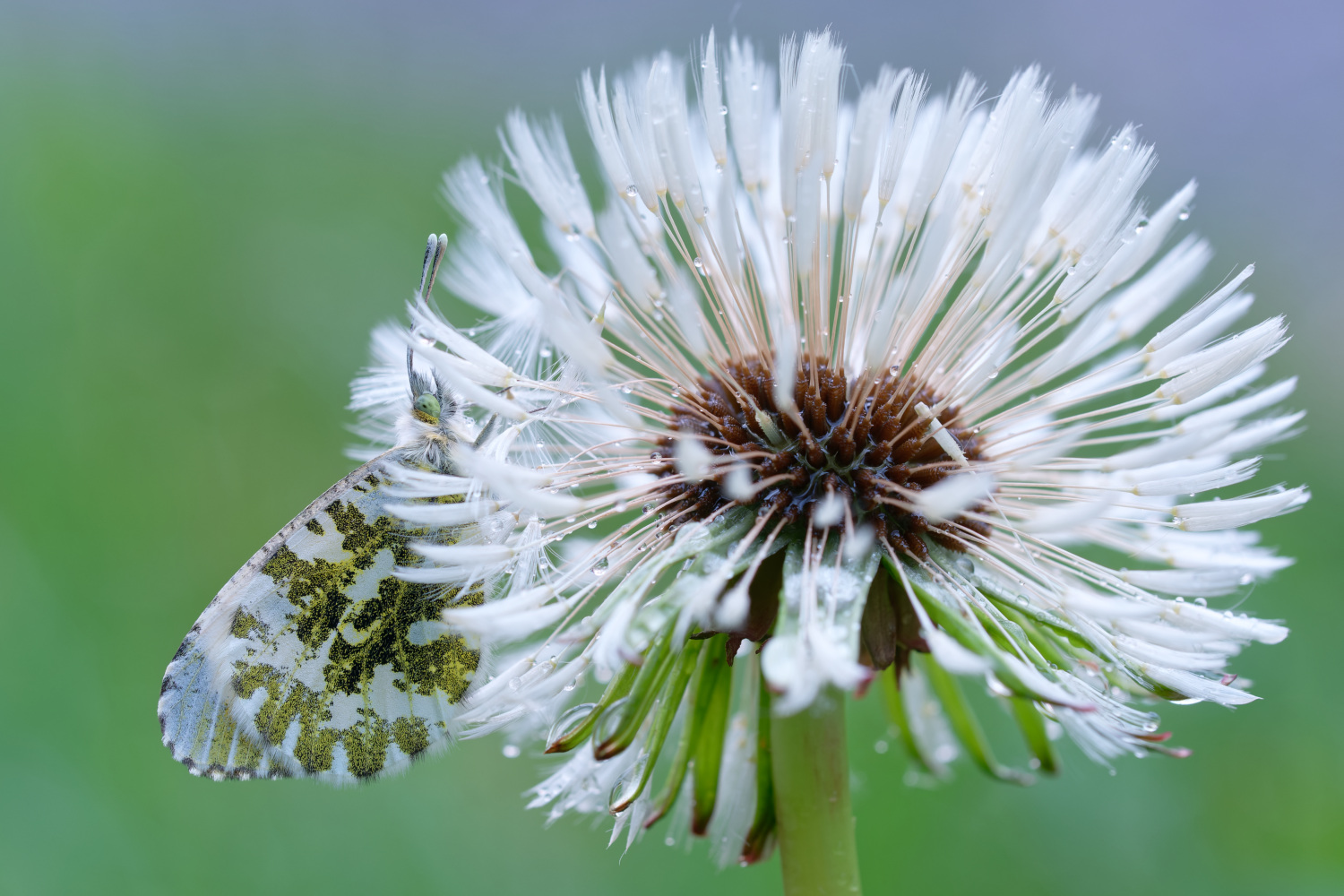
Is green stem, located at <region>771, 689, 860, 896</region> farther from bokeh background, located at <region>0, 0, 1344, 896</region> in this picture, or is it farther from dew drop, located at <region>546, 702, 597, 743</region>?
bokeh background, located at <region>0, 0, 1344, 896</region>

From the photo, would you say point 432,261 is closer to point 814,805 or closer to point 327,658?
Answer: point 327,658

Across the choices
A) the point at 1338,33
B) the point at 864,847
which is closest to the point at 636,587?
the point at 864,847

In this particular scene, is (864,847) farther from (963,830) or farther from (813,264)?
(813,264)

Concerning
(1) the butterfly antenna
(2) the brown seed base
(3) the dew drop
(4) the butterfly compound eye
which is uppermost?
(1) the butterfly antenna

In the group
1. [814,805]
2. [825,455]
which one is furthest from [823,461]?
[814,805]

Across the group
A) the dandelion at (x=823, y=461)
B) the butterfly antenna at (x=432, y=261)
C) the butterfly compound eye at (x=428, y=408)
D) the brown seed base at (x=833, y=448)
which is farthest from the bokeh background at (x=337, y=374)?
the butterfly compound eye at (x=428, y=408)

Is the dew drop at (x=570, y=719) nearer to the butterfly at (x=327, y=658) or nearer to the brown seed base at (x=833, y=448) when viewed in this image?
the butterfly at (x=327, y=658)

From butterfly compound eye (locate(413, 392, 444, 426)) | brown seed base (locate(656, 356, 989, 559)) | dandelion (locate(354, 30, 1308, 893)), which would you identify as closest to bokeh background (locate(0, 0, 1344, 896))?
dandelion (locate(354, 30, 1308, 893))
